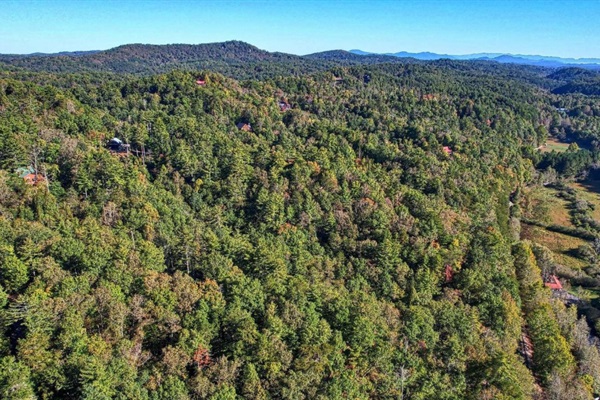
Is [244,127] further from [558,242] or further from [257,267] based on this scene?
[558,242]

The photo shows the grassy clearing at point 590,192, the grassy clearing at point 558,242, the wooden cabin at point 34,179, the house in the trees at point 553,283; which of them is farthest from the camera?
the grassy clearing at point 590,192

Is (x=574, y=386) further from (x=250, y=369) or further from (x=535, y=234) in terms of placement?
(x=535, y=234)

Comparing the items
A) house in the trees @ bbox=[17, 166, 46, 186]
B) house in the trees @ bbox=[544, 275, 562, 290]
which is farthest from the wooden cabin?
house in the trees @ bbox=[544, 275, 562, 290]

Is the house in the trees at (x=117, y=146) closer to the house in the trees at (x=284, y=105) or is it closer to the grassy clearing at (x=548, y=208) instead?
the house in the trees at (x=284, y=105)

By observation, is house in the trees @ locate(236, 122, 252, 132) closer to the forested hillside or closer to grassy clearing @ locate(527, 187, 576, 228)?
the forested hillside

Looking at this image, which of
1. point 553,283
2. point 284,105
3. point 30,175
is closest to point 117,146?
point 30,175

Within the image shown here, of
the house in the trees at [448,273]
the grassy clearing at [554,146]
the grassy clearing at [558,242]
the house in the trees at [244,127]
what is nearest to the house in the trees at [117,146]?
the house in the trees at [244,127]

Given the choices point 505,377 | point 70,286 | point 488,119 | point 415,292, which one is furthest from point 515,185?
point 70,286
